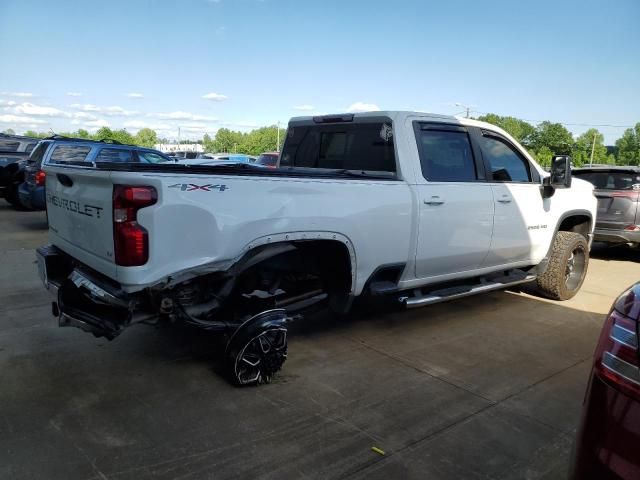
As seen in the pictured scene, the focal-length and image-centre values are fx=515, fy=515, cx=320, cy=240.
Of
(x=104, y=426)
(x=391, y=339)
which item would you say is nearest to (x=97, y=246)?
(x=104, y=426)

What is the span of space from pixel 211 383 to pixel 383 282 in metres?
1.62

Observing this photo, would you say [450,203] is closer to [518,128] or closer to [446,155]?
[446,155]

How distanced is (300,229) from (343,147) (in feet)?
5.61

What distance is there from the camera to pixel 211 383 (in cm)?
372

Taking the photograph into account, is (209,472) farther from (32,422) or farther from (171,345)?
(171,345)

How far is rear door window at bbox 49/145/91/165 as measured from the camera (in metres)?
10.5

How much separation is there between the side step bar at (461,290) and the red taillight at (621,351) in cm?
258

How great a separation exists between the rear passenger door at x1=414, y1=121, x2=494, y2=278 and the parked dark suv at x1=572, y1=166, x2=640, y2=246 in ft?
16.1

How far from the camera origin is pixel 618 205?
8711mm

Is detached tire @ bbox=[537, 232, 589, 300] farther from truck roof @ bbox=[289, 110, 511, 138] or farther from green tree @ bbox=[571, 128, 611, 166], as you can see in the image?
green tree @ bbox=[571, 128, 611, 166]

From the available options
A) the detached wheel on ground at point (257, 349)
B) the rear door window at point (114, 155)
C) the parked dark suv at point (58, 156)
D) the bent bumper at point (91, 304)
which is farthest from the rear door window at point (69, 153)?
the detached wheel on ground at point (257, 349)

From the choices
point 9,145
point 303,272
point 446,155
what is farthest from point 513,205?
point 9,145

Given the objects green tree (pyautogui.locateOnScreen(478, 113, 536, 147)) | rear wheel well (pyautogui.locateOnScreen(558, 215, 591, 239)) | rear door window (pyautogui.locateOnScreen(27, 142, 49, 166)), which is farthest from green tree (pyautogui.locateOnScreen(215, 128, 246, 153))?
rear wheel well (pyautogui.locateOnScreen(558, 215, 591, 239))

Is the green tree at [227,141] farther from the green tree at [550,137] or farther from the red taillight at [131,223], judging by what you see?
the red taillight at [131,223]
